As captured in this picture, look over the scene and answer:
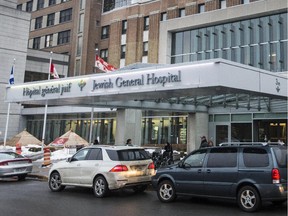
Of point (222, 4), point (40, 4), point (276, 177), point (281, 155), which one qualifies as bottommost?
point (276, 177)

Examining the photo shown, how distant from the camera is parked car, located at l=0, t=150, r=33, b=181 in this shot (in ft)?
54.1

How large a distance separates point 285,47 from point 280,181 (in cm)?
2039

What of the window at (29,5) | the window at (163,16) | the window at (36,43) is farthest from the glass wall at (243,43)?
the window at (29,5)

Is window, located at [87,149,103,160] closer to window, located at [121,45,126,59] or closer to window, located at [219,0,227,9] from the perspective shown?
window, located at [219,0,227,9]

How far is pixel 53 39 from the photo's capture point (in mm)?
55375

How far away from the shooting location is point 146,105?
21.7m

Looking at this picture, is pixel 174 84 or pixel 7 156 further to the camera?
pixel 7 156

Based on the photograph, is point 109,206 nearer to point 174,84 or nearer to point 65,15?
point 174,84

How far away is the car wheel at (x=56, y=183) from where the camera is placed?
1370cm

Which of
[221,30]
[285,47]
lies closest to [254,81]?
[285,47]

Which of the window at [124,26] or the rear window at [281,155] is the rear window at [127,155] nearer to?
the rear window at [281,155]

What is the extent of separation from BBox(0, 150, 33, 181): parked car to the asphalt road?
346cm

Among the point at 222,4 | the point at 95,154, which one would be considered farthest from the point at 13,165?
the point at 222,4

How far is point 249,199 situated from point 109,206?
3908 mm
